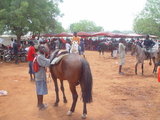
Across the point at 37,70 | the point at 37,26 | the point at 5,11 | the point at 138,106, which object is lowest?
the point at 138,106

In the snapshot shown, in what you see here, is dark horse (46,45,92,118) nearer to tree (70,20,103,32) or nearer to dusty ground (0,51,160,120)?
dusty ground (0,51,160,120)

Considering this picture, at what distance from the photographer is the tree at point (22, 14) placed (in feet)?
51.5

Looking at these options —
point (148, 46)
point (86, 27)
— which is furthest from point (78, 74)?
point (86, 27)

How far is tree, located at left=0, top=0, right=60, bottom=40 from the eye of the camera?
15695 mm

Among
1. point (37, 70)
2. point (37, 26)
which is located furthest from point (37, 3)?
point (37, 70)

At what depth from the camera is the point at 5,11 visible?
1581 cm

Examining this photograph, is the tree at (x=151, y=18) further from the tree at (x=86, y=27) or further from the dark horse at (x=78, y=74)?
the tree at (x=86, y=27)

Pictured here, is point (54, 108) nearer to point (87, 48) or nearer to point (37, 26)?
point (37, 26)

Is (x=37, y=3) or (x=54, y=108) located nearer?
(x=54, y=108)

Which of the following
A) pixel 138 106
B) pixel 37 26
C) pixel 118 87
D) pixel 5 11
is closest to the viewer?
pixel 138 106

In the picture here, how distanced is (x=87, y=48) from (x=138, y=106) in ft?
91.2

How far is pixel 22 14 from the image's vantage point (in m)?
15.9

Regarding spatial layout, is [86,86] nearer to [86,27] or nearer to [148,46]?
[148,46]

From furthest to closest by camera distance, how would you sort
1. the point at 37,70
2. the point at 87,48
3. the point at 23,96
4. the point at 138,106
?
the point at 87,48, the point at 23,96, the point at 138,106, the point at 37,70
